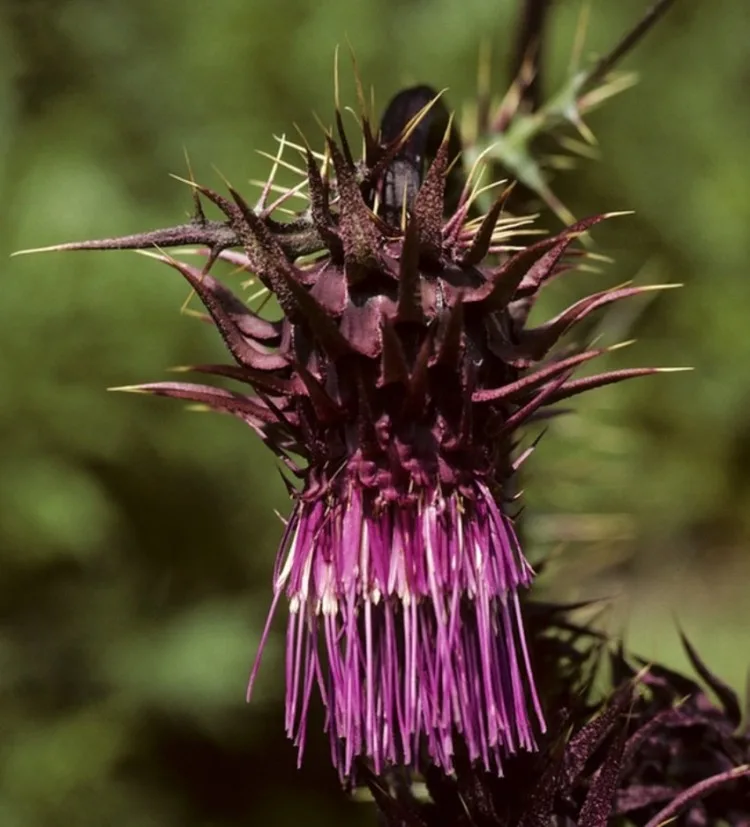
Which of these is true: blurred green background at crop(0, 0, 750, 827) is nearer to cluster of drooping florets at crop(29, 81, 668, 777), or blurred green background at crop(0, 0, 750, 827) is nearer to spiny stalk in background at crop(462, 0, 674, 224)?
spiny stalk in background at crop(462, 0, 674, 224)

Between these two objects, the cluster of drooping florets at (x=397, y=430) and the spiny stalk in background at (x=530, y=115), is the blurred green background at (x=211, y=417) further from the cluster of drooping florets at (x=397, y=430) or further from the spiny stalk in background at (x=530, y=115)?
the cluster of drooping florets at (x=397, y=430)

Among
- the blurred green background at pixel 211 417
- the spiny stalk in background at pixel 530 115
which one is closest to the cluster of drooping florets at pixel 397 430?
the spiny stalk in background at pixel 530 115

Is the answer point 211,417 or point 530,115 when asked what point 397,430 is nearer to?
point 530,115

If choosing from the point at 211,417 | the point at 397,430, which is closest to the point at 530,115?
the point at 397,430

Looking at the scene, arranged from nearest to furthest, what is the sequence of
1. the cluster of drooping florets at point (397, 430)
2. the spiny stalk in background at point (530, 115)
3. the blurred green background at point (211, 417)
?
the cluster of drooping florets at point (397, 430), the spiny stalk in background at point (530, 115), the blurred green background at point (211, 417)

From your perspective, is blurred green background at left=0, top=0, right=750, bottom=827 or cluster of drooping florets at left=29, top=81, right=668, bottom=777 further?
blurred green background at left=0, top=0, right=750, bottom=827

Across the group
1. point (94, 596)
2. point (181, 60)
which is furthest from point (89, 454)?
point (181, 60)

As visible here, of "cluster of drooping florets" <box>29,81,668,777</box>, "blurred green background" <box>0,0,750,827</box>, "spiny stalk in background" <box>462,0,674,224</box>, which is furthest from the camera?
"blurred green background" <box>0,0,750,827</box>

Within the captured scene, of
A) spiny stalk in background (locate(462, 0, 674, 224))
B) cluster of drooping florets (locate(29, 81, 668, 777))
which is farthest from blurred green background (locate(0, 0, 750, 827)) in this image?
cluster of drooping florets (locate(29, 81, 668, 777))
